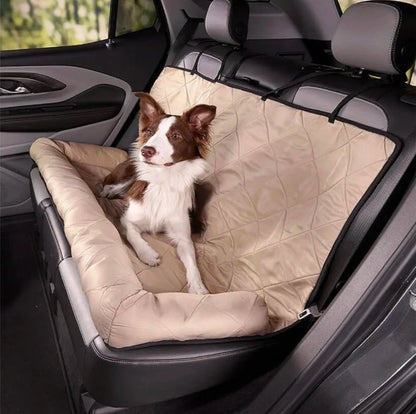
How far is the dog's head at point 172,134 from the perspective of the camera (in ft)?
5.08

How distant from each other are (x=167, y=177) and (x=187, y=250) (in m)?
0.28

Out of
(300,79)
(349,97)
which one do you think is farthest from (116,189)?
(349,97)

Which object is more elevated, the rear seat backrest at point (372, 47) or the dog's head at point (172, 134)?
the rear seat backrest at point (372, 47)

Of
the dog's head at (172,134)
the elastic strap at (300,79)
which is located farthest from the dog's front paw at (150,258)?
the elastic strap at (300,79)

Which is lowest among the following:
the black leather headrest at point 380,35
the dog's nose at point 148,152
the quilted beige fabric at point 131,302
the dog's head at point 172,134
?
the quilted beige fabric at point 131,302

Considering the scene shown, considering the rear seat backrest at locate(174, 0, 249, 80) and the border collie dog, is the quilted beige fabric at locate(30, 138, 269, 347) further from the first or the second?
the rear seat backrest at locate(174, 0, 249, 80)

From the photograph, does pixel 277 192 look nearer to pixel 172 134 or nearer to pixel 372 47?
pixel 172 134

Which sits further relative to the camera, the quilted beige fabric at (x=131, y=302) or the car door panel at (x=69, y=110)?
the car door panel at (x=69, y=110)

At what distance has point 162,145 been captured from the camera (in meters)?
1.55

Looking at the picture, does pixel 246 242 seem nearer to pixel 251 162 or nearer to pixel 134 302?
pixel 251 162

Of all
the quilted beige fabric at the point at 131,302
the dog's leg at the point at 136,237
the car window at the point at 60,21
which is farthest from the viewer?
the car window at the point at 60,21

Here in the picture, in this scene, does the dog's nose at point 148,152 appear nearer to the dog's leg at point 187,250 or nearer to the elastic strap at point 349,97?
the dog's leg at point 187,250

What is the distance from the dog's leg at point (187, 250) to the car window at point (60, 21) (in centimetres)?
124

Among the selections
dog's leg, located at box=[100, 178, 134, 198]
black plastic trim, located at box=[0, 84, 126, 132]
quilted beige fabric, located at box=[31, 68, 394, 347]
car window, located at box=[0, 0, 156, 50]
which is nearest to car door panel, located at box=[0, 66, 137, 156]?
black plastic trim, located at box=[0, 84, 126, 132]
